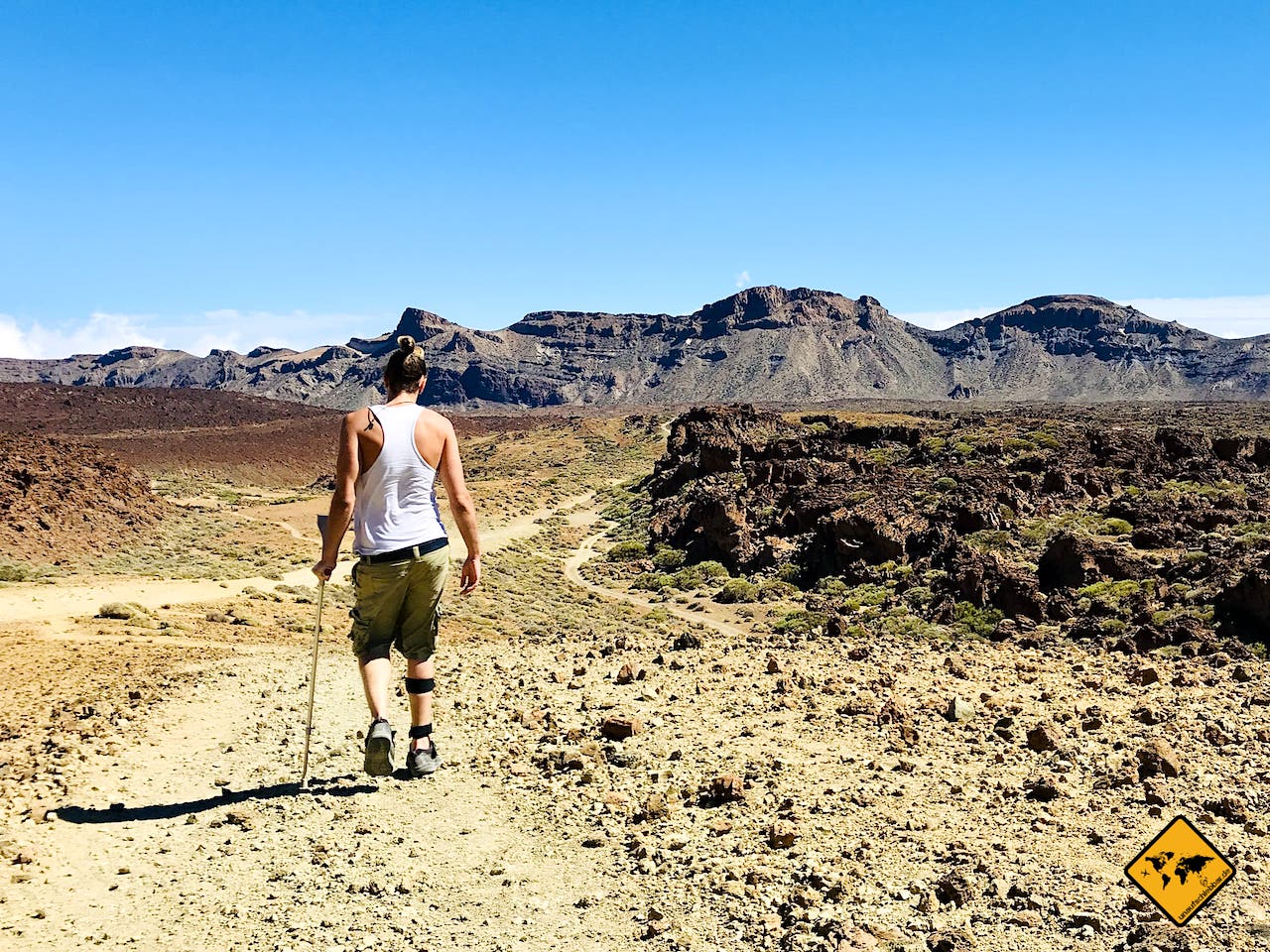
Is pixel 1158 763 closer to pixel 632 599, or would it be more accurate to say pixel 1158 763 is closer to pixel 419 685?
pixel 419 685

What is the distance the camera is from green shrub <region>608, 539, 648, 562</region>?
30.9 metres

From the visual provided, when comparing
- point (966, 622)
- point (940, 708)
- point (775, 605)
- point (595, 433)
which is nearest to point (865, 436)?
point (775, 605)

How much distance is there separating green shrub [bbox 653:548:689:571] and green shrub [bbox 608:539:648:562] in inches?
49.3

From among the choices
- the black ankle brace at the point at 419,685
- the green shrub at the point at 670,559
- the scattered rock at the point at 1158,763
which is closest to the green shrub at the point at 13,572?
the green shrub at the point at 670,559

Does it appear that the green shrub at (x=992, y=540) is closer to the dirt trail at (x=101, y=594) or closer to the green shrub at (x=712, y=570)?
the green shrub at (x=712, y=570)

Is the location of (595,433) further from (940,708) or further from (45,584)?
(940,708)

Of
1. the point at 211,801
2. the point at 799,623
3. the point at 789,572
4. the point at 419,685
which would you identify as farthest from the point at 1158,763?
the point at 789,572

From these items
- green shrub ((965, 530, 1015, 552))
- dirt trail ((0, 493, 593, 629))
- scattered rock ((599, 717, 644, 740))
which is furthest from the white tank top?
green shrub ((965, 530, 1015, 552))

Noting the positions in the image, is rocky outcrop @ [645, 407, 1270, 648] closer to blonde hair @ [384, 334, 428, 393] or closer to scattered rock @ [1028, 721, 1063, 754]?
scattered rock @ [1028, 721, 1063, 754]

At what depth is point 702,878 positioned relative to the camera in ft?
15.8

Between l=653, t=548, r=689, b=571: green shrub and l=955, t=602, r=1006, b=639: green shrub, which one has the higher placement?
l=955, t=602, r=1006, b=639: green shrub
